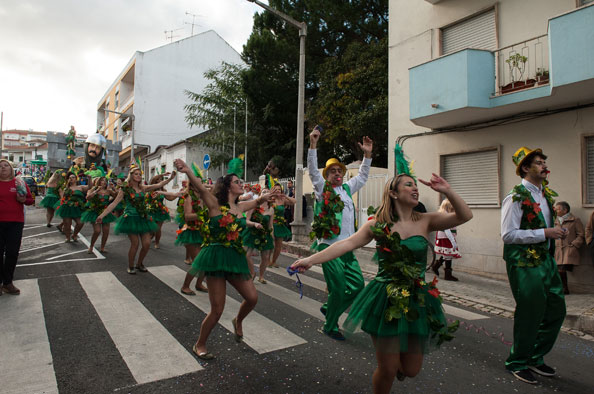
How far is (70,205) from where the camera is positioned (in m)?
11.3

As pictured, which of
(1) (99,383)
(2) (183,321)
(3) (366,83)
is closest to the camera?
(1) (99,383)

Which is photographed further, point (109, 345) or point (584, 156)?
point (584, 156)

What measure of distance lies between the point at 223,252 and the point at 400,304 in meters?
2.00

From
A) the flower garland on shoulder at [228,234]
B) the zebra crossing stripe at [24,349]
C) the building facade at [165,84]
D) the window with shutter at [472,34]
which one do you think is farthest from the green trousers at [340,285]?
the building facade at [165,84]

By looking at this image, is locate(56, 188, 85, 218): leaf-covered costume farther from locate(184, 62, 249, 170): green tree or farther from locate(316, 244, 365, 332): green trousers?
locate(184, 62, 249, 170): green tree

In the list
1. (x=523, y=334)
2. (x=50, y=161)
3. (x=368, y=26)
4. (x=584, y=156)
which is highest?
(x=368, y=26)

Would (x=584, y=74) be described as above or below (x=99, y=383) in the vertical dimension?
above

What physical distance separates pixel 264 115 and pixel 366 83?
710cm

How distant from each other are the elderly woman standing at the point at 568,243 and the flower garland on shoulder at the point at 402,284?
6.21 meters

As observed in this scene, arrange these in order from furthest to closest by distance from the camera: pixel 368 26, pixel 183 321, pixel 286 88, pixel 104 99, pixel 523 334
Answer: pixel 104 99 → pixel 286 88 → pixel 368 26 → pixel 183 321 → pixel 523 334

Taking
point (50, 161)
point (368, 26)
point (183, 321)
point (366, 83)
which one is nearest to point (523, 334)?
point (183, 321)

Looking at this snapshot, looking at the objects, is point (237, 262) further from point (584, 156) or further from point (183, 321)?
point (584, 156)

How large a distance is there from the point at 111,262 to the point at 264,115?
14.4m

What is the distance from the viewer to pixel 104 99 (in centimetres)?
4881
